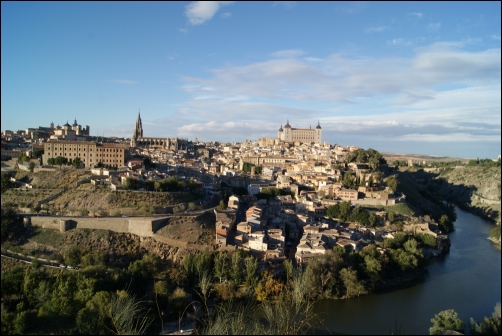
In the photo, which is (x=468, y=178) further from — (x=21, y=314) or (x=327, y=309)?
(x=21, y=314)

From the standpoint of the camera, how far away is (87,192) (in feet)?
41.5

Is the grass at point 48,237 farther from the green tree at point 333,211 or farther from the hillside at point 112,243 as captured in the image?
the green tree at point 333,211

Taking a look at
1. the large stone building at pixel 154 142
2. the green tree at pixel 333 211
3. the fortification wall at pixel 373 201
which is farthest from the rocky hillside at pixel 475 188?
the large stone building at pixel 154 142

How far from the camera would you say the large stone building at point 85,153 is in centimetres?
1648

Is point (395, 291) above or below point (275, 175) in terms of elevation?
below

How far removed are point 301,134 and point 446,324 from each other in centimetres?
2864

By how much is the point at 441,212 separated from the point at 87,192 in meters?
14.7

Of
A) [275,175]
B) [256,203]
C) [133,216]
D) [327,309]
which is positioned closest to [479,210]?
[275,175]

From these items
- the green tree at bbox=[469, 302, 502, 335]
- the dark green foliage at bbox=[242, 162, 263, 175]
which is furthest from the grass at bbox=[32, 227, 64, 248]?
the dark green foliage at bbox=[242, 162, 263, 175]

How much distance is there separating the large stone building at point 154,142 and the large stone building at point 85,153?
1372 centimetres

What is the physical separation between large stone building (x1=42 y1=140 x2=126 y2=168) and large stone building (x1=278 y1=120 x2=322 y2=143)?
20.3m

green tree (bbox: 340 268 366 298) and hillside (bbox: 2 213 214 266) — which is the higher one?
hillside (bbox: 2 213 214 266)

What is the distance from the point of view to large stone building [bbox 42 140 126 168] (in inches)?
649

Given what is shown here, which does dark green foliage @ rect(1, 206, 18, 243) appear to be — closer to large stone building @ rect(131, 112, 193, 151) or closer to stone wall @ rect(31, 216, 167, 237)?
stone wall @ rect(31, 216, 167, 237)
